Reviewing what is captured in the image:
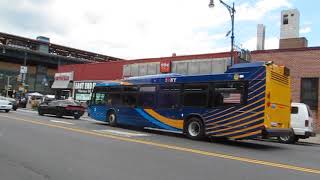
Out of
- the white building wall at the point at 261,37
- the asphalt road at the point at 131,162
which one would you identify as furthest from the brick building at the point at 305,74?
the asphalt road at the point at 131,162

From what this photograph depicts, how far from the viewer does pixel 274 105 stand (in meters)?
15.8

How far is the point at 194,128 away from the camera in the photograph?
1766 centimetres

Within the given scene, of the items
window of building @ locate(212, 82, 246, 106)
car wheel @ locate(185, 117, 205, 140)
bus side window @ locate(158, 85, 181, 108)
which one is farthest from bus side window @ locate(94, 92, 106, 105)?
window of building @ locate(212, 82, 246, 106)

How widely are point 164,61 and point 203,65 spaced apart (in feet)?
14.5

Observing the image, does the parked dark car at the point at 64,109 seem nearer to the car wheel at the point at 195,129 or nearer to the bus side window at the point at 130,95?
the bus side window at the point at 130,95

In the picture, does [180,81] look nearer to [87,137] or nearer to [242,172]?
[87,137]

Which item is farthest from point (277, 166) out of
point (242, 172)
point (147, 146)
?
point (147, 146)

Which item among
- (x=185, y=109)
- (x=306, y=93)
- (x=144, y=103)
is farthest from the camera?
(x=306, y=93)

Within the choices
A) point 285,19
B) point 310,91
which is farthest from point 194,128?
point 285,19

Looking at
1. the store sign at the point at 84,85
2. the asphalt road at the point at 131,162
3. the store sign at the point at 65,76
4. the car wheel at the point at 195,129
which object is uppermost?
the store sign at the point at 65,76

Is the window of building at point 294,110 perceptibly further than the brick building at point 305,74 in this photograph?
No

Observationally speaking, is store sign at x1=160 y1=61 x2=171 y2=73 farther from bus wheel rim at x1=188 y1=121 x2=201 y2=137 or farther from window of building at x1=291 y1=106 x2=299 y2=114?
bus wheel rim at x1=188 y1=121 x2=201 y2=137

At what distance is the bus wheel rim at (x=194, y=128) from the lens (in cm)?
1745

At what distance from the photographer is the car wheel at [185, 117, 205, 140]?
1720cm
